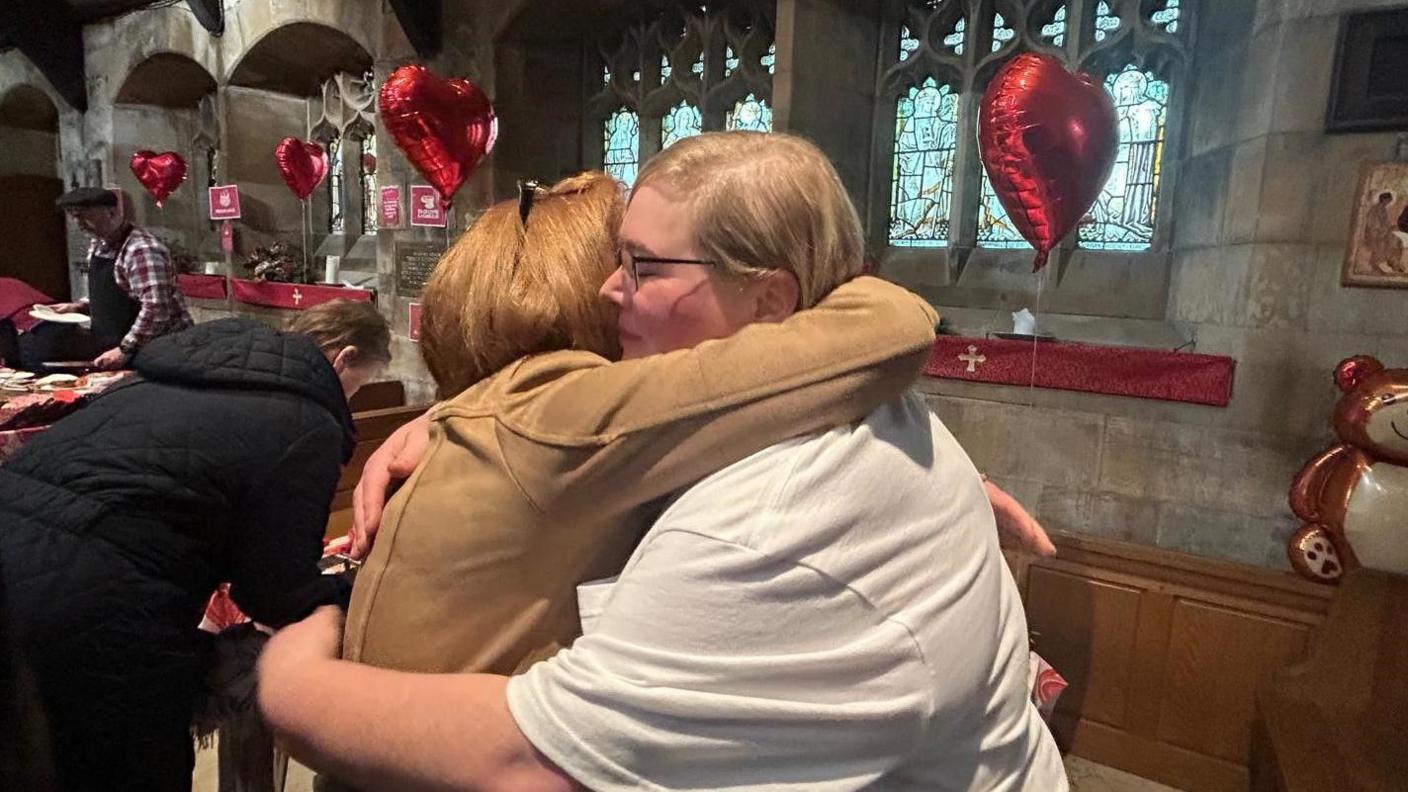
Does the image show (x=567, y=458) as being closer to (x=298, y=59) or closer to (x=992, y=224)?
(x=992, y=224)

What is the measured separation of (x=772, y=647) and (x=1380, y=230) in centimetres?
328

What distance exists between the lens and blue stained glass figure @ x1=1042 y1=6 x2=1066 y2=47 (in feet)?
14.3

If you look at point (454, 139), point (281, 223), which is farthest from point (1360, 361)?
point (281, 223)

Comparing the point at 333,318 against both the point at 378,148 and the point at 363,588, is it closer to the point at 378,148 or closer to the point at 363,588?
the point at 363,588

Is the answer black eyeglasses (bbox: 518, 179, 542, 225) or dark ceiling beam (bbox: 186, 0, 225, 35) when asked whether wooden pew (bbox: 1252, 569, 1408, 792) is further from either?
dark ceiling beam (bbox: 186, 0, 225, 35)

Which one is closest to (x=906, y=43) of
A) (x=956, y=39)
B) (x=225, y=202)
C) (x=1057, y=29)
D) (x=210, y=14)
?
(x=956, y=39)

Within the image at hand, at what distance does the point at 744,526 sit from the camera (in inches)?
25.5

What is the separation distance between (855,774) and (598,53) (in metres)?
5.85

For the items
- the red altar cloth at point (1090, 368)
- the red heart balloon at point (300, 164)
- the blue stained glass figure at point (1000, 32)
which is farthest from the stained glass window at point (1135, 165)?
the red heart balloon at point (300, 164)

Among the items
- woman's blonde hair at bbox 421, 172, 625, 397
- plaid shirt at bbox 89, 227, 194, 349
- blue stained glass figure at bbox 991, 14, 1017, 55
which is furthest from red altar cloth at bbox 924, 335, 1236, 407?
plaid shirt at bbox 89, 227, 194, 349

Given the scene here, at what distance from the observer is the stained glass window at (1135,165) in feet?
13.5

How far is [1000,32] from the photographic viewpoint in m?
4.56

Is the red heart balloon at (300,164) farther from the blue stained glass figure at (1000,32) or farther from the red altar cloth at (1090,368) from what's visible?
the red altar cloth at (1090,368)

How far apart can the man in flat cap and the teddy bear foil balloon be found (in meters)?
5.01
